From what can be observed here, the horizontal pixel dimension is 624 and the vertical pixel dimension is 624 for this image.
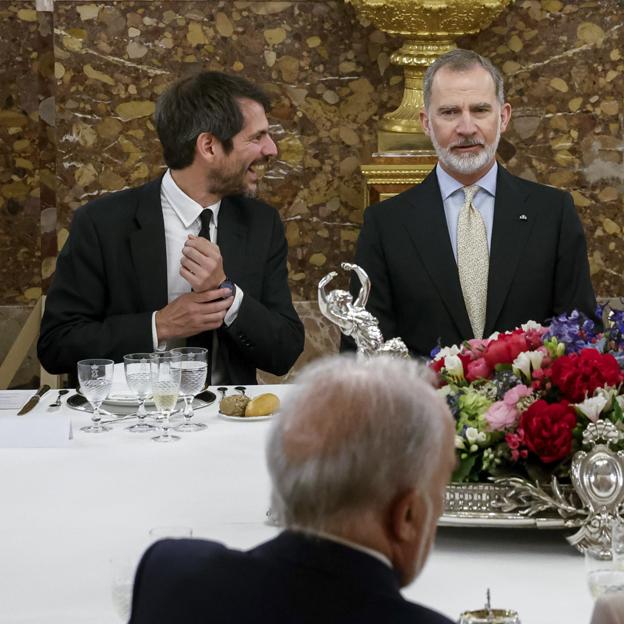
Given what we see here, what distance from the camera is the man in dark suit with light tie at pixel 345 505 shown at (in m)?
1.39

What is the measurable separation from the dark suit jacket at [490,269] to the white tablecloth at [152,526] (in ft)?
3.16

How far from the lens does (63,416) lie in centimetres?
310

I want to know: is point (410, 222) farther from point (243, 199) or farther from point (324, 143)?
point (324, 143)

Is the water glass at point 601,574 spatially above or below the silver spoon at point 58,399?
above

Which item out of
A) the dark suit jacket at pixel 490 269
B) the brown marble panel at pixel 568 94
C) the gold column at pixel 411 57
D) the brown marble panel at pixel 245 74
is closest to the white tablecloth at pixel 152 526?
the dark suit jacket at pixel 490 269

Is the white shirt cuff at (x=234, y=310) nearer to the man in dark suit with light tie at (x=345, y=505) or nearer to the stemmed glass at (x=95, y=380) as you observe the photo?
the stemmed glass at (x=95, y=380)

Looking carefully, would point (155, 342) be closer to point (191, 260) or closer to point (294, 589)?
point (191, 260)

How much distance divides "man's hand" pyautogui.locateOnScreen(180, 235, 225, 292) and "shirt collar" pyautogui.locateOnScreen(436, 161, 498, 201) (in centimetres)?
75

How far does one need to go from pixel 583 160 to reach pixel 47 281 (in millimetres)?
2354

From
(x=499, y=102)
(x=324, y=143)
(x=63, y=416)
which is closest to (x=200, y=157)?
(x=499, y=102)

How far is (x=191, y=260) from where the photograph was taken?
12.2 ft

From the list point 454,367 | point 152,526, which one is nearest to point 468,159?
point 454,367

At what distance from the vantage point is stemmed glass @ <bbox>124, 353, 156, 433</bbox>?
10.00 ft

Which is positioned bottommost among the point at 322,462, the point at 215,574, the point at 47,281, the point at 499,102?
the point at 47,281
